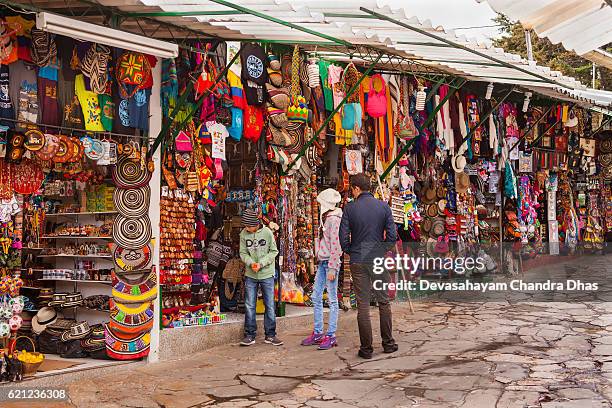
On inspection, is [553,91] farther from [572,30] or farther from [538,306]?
[572,30]

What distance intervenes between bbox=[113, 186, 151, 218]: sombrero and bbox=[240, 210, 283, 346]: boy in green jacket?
123 cm

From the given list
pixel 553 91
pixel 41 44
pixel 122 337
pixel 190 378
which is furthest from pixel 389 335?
pixel 553 91

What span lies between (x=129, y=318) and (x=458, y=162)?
7334mm

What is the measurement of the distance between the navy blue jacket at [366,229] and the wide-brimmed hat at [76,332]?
9.42 feet

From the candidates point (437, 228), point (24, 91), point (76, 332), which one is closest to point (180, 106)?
point (24, 91)

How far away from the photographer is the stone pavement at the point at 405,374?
581 centimetres

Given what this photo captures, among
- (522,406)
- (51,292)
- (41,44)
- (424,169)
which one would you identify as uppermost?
(41,44)

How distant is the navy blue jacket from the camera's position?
24.4ft

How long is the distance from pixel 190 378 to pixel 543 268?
11.3 metres

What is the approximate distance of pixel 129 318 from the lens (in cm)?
739

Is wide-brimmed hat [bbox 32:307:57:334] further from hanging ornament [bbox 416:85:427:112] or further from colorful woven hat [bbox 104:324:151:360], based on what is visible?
hanging ornament [bbox 416:85:427:112]

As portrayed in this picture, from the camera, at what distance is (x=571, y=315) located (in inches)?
394

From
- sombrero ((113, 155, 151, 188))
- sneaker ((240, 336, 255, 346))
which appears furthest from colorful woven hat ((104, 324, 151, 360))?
sombrero ((113, 155, 151, 188))

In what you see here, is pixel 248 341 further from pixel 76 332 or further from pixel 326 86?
pixel 326 86
